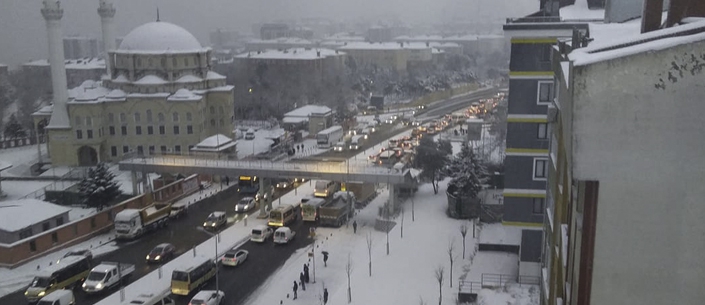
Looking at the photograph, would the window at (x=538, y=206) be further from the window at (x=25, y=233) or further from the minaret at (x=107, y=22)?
the minaret at (x=107, y=22)

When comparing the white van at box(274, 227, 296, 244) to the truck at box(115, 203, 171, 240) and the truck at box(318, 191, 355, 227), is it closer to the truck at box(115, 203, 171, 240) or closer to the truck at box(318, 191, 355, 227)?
the truck at box(318, 191, 355, 227)

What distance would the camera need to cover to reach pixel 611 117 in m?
5.51

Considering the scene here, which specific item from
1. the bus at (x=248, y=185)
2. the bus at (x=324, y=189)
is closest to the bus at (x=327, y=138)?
the bus at (x=248, y=185)

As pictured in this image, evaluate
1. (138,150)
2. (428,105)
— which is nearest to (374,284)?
(138,150)

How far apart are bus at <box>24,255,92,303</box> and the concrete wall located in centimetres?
1761

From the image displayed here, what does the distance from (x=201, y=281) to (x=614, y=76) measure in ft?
54.0

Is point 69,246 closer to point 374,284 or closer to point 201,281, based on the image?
point 201,281

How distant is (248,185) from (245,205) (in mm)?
4712

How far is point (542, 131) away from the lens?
18.2m

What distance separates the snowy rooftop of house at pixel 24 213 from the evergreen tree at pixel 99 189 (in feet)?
13.0

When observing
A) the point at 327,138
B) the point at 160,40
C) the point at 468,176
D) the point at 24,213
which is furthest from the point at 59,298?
the point at 160,40

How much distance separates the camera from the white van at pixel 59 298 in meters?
17.7

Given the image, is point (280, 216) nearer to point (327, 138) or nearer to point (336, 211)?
point (336, 211)

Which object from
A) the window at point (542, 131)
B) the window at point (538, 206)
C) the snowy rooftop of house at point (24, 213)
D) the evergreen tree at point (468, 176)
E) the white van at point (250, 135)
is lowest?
the white van at point (250, 135)
